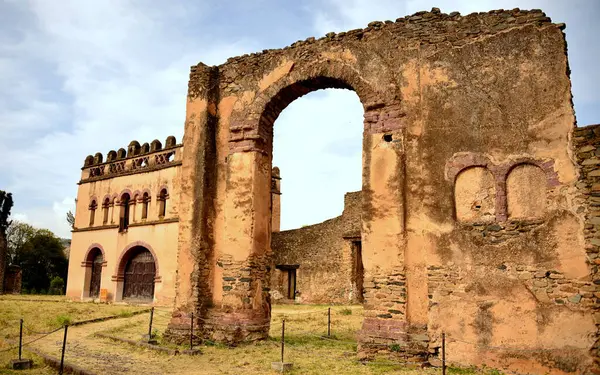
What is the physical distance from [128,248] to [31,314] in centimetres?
807

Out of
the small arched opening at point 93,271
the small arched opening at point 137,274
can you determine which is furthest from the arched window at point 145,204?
the small arched opening at point 93,271

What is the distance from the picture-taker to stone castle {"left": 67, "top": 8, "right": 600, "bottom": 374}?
289 inches

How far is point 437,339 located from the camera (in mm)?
7984

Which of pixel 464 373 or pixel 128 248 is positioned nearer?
pixel 464 373

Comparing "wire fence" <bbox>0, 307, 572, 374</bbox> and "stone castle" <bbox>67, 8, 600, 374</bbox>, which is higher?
"stone castle" <bbox>67, 8, 600, 374</bbox>

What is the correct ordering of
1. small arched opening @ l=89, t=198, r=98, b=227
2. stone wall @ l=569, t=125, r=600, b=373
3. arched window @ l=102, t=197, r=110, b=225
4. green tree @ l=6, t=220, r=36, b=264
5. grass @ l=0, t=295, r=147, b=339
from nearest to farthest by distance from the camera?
stone wall @ l=569, t=125, r=600, b=373 → grass @ l=0, t=295, r=147, b=339 → arched window @ l=102, t=197, r=110, b=225 → small arched opening @ l=89, t=198, r=98, b=227 → green tree @ l=6, t=220, r=36, b=264

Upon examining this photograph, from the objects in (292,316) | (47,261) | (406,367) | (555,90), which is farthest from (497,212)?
(47,261)

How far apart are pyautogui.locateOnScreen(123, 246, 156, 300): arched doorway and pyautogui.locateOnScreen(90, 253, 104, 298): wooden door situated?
215 centimetres

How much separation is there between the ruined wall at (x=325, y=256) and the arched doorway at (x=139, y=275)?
5750 mm

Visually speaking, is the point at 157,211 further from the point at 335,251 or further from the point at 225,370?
the point at 225,370

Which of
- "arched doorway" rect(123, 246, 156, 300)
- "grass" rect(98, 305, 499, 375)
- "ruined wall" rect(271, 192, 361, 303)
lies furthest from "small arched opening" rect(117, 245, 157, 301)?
"grass" rect(98, 305, 499, 375)

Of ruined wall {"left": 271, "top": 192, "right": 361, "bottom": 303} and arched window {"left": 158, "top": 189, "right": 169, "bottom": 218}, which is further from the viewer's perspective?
arched window {"left": 158, "top": 189, "right": 169, "bottom": 218}

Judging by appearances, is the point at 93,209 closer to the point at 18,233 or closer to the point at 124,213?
the point at 124,213

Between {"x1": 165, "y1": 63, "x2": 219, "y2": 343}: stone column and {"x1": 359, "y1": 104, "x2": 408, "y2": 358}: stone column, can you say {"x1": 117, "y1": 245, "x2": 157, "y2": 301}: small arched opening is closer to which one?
{"x1": 165, "y1": 63, "x2": 219, "y2": 343}: stone column
